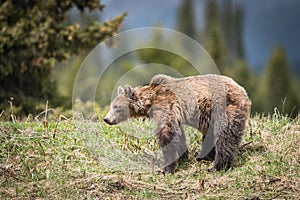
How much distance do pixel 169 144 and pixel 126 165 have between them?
30.6 inches

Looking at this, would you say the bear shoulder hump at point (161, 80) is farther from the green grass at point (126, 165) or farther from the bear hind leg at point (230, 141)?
the bear hind leg at point (230, 141)

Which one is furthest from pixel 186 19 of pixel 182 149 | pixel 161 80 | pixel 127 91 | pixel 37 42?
pixel 182 149

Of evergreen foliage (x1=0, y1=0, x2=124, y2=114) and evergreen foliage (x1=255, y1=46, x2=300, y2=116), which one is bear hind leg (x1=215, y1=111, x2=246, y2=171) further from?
evergreen foliage (x1=255, y1=46, x2=300, y2=116)

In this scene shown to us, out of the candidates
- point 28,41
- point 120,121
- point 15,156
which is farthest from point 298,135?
point 28,41

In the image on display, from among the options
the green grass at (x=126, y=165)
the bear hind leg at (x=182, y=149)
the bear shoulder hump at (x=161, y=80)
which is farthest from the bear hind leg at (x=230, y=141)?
the bear shoulder hump at (x=161, y=80)

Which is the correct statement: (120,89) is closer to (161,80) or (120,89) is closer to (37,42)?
(161,80)

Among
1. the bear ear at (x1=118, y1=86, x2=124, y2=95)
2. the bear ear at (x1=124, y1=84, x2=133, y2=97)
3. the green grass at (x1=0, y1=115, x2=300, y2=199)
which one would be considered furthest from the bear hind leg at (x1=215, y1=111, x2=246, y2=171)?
the bear ear at (x1=118, y1=86, x2=124, y2=95)

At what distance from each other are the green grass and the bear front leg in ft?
0.52

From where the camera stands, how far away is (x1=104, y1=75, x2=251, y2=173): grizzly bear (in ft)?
26.3

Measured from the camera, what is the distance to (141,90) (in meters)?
8.60

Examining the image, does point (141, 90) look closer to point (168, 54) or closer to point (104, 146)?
point (104, 146)

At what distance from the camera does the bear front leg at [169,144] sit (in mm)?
8109

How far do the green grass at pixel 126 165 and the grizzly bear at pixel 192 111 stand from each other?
272 mm

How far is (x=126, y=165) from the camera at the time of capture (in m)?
8.40
